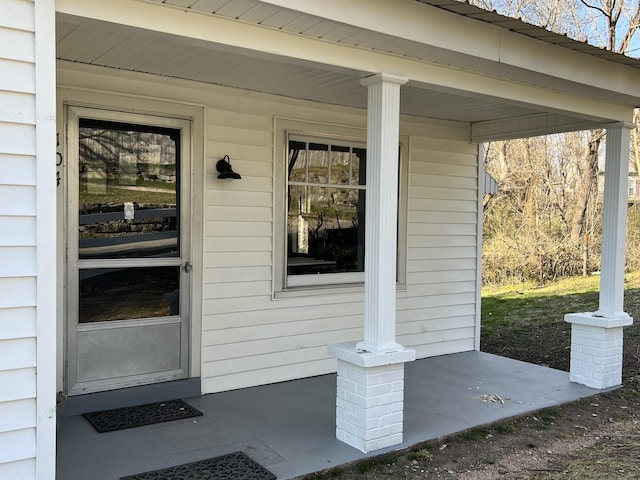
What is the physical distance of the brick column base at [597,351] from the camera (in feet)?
15.5

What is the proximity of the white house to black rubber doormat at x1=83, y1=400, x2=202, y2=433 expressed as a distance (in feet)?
0.53

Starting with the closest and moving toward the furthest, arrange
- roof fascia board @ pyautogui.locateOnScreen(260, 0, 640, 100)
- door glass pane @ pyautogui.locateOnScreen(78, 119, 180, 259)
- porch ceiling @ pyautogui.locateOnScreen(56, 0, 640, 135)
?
porch ceiling @ pyautogui.locateOnScreen(56, 0, 640, 135), roof fascia board @ pyautogui.locateOnScreen(260, 0, 640, 100), door glass pane @ pyautogui.locateOnScreen(78, 119, 180, 259)

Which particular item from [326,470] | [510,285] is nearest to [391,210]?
[326,470]

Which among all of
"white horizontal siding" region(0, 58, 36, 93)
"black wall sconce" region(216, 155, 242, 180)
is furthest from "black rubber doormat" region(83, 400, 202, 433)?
"white horizontal siding" region(0, 58, 36, 93)

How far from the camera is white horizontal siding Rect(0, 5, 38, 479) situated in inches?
88.6

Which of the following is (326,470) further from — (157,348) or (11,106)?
(11,106)

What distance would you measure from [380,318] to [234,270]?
59.6 inches

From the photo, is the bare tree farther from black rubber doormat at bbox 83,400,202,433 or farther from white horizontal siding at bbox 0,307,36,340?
white horizontal siding at bbox 0,307,36,340

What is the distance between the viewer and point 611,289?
4.85 m

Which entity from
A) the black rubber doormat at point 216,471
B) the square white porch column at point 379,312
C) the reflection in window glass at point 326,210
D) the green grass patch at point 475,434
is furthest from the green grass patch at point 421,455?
the reflection in window glass at point 326,210

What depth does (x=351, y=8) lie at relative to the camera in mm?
2951

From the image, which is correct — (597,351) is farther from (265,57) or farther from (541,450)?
(265,57)

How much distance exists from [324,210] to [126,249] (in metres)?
1.75

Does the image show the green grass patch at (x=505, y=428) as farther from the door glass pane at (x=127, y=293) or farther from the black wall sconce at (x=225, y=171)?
the black wall sconce at (x=225, y=171)
